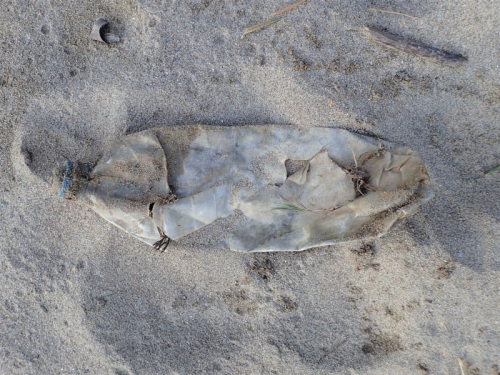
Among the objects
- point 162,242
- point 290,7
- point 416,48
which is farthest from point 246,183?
point 416,48

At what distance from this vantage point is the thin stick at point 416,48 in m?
1.99

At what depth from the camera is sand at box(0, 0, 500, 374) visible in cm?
198

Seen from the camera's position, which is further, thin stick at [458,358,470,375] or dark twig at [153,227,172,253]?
dark twig at [153,227,172,253]

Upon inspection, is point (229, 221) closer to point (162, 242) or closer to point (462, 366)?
point (162, 242)

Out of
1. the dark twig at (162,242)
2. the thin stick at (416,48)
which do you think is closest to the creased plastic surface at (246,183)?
the dark twig at (162,242)

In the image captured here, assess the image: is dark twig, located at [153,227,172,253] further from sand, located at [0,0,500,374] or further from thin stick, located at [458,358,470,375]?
thin stick, located at [458,358,470,375]

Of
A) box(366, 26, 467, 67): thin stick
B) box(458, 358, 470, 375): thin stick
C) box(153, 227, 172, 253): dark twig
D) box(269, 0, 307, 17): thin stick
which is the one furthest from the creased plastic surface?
box(458, 358, 470, 375): thin stick

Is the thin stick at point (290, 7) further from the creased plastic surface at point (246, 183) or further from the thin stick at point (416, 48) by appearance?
the creased plastic surface at point (246, 183)

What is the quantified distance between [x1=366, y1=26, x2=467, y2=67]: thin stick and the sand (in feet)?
0.13

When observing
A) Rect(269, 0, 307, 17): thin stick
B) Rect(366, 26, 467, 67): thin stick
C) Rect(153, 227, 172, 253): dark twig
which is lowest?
Rect(153, 227, 172, 253): dark twig

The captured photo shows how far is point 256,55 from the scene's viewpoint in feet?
6.77

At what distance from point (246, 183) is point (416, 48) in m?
1.18

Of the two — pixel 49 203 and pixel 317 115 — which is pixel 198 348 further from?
pixel 317 115

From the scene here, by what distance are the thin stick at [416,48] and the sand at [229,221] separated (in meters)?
0.04
